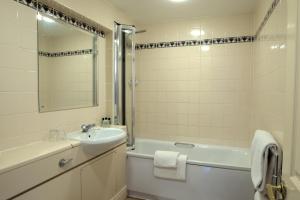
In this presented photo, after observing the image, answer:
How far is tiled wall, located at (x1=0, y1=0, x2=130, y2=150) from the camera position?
4.73 feet

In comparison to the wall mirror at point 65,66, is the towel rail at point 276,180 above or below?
below

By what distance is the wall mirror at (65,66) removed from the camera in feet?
5.83

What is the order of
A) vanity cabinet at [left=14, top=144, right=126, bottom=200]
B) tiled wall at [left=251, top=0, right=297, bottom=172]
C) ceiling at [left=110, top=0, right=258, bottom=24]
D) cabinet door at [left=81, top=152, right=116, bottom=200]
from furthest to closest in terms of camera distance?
ceiling at [left=110, top=0, right=258, bottom=24] < cabinet door at [left=81, top=152, right=116, bottom=200] < vanity cabinet at [left=14, top=144, right=126, bottom=200] < tiled wall at [left=251, top=0, right=297, bottom=172]

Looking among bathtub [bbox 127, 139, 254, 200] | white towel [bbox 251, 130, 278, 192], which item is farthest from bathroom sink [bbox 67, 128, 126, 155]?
white towel [bbox 251, 130, 278, 192]

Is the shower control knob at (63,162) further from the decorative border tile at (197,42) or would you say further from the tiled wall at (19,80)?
the decorative border tile at (197,42)

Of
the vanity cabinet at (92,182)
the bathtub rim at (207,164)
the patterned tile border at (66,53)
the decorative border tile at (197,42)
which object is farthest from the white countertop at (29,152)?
the decorative border tile at (197,42)

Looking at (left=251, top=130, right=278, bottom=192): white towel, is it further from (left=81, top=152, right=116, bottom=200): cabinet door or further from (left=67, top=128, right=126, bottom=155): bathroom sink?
(left=81, top=152, right=116, bottom=200): cabinet door

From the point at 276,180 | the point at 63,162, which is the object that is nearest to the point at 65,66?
the point at 63,162

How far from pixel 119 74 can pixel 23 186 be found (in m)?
1.72

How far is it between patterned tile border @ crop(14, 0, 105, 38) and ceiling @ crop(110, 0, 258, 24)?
0.42m

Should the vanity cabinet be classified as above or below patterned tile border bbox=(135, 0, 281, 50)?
below

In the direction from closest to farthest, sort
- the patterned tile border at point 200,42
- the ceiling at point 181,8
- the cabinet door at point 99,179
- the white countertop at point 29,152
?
the white countertop at point 29,152 → the cabinet door at point 99,179 → the ceiling at point 181,8 → the patterned tile border at point 200,42

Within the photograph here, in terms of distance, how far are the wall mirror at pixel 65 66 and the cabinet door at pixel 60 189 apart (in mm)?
623

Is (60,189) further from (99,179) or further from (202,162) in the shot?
(202,162)
